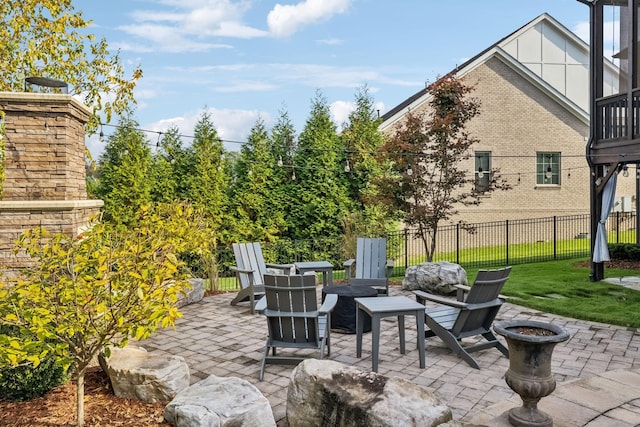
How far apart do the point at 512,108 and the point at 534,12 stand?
763cm

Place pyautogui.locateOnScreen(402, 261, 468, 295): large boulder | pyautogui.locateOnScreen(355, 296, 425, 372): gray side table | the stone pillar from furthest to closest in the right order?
pyautogui.locateOnScreen(402, 261, 468, 295): large boulder < the stone pillar < pyautogui.locateOnScreen(355, 296, 425, 372): gray side table

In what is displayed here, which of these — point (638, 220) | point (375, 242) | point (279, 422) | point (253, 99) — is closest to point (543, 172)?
point (638, 220)

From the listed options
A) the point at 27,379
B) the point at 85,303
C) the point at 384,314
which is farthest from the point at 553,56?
the point at 27,379

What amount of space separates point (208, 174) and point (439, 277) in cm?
797

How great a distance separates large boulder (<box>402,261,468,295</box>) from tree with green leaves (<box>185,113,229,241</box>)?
689cm

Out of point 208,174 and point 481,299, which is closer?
point 481,299

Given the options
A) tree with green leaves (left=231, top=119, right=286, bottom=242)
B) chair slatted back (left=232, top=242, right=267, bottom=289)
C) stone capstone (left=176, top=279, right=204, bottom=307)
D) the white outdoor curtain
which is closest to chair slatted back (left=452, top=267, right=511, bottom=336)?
chair slatted back (left=232, top=242, right=267, bottom=289)

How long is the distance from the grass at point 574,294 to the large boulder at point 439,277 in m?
0.95

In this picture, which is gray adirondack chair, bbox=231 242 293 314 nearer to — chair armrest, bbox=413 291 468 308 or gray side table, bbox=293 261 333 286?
gray side table, bbox=293 261 333 286

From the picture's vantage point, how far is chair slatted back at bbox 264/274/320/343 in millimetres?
4840

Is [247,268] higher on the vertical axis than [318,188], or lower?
lower

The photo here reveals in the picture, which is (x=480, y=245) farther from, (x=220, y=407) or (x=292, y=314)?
(x=220, y=407)

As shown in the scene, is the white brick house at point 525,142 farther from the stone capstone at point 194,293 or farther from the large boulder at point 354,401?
the large boulder at point 354,401

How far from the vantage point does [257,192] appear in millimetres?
14539
